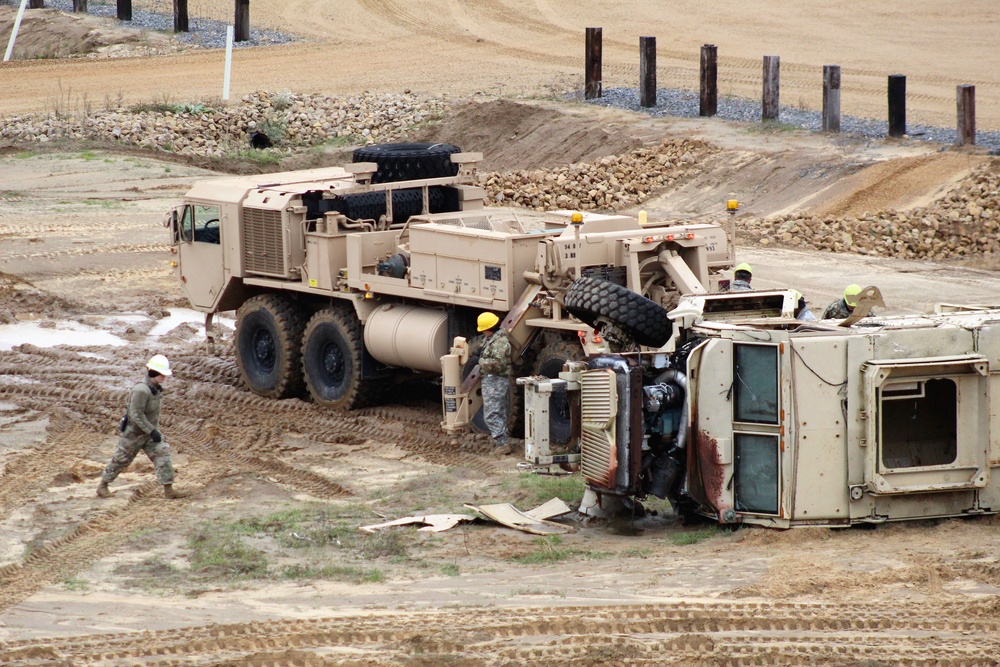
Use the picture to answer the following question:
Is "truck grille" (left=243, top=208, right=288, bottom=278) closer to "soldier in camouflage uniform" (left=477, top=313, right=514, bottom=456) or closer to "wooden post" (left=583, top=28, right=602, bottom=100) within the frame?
"soldier in camouflage uniform" (left=477, top=313, right=514, bottom=456)

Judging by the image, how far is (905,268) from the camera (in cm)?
2073

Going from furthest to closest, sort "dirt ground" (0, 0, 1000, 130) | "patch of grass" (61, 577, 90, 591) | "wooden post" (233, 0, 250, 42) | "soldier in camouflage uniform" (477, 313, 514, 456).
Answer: "wooden post" (233, 0, 250, 42) → "dirt ground" (0, 0, 1000, 130) → "soldier in camouflage uniform" (477, 313, 514, 456) → "patch of grass" (61, 577, 90, 591)

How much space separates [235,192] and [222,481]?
447 centimetres

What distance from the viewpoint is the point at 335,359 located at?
15.9 m

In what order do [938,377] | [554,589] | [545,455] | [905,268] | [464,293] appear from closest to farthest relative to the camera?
[554,589] < [938,377] < [545,455] < [464,293] < [905,268]

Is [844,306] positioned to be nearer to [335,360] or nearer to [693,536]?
[693,536]

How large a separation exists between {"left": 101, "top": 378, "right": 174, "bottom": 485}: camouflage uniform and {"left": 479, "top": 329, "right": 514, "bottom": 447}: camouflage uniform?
291 centimetres

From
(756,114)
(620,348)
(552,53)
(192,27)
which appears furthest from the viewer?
(192,27)

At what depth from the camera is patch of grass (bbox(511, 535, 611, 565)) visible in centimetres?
1033

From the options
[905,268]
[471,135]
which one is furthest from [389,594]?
[471,135]

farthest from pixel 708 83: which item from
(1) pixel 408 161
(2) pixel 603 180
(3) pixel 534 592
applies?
(3) pixel 534 592

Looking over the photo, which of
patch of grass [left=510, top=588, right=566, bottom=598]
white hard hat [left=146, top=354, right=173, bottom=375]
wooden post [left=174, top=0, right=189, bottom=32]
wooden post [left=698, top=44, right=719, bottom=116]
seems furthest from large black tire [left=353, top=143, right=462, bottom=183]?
wooden post [left=174, top=0, right=189, bottom=32]

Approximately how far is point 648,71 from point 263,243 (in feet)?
50.4

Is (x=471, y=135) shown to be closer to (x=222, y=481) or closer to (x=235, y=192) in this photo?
(x=235, y=192)
